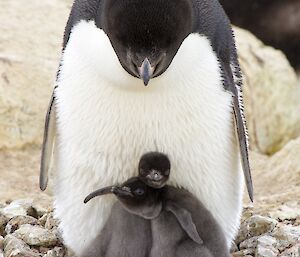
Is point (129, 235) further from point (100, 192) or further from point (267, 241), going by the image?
point (267, 241)

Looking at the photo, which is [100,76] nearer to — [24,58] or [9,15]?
[24,58]

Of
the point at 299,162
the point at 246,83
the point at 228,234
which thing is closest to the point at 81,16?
the point at 228,234

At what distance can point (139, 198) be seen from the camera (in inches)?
110

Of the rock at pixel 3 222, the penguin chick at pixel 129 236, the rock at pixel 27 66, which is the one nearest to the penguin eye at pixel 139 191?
the penguin chick at pixel 129 236

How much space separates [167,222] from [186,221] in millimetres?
87

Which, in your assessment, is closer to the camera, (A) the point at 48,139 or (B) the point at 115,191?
(B) the point at 115,191

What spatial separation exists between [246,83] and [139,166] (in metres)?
3.09

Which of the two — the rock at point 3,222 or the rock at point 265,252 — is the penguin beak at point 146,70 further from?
the rock at point 3,222

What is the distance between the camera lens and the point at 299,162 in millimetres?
4086

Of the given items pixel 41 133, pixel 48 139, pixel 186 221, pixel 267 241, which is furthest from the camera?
pixel 41 133

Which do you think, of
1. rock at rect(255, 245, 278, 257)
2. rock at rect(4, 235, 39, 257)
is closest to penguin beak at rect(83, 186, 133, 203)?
rock at rect(4, 235, 39, 257)

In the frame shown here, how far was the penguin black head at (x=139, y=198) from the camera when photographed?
279 centimetres

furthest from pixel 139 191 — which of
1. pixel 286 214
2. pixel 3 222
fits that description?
pixel 286 214

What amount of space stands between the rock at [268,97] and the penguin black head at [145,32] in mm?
3023
